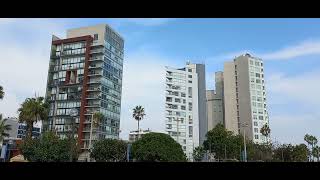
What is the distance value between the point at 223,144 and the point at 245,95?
174 feet

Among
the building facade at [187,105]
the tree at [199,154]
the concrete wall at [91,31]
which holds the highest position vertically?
the concrete wall at [91,31]

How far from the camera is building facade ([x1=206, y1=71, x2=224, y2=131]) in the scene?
12825 centimetres

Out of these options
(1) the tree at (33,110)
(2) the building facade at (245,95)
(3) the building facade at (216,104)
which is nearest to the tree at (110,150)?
(1) the tree at (33,110)

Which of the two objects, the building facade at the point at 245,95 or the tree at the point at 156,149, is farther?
the building facade at the point at 245,95

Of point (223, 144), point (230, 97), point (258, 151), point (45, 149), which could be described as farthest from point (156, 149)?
point (230, 97)

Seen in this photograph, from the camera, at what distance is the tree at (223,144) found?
65.1 m

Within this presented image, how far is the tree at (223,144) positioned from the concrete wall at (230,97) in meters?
51.6

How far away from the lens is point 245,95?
378ft

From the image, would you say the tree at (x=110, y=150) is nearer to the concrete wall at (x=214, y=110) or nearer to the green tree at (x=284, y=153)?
the green tree at (x=284, y=153)
